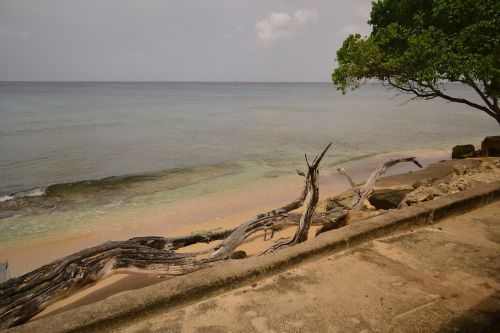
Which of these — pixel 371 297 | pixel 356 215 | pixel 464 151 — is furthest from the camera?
pixel 464 151

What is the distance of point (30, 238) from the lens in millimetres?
9453

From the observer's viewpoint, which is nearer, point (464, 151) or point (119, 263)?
point (119, 263)

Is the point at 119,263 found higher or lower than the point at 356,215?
lower

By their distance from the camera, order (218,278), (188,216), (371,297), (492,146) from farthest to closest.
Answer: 1. (492,146)
2. (188,216)
3. (218,278)
4. (371,297)

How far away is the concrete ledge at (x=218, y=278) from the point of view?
2707 mm

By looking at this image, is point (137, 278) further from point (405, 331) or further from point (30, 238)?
point (405, 331)

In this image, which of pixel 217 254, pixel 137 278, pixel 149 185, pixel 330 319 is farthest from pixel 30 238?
pixel 330 319

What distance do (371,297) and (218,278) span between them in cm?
151

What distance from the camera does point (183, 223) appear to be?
10391 mm

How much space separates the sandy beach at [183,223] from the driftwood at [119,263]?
88 cm

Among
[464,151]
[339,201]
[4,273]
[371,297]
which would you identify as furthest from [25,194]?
[464,151]

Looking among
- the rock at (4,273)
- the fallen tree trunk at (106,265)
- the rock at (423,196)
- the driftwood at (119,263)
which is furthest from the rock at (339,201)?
the rock at (4,273)

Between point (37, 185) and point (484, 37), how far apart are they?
18554 mm

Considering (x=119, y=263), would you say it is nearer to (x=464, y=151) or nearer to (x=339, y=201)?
(x=339, y=201)
